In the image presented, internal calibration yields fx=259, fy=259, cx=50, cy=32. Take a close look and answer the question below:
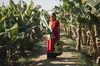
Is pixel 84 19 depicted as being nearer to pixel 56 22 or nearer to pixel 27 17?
pixel 56 22

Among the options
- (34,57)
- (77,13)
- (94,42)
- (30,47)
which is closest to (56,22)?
(77,13)

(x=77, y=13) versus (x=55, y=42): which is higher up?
(x=77, y=13)

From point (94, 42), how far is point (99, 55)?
21.0 inches

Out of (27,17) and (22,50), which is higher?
(27,17)

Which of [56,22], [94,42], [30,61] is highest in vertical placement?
[56,22]

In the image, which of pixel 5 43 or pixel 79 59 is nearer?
pixel 5 43

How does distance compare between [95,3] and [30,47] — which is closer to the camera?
[95,3]

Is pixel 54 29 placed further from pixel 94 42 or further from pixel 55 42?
pixel 94 42

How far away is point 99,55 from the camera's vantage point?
949cm

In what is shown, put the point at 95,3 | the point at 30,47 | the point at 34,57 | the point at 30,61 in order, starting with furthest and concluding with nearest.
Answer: the point at 30,47, the point at 34,57, the point at 30,61, the point at 95,3

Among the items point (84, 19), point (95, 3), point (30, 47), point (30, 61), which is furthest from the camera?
point (30, 47)

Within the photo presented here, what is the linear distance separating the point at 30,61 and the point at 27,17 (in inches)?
74.1

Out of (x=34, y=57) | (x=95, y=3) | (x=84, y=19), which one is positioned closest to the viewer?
(x=95, y=3)

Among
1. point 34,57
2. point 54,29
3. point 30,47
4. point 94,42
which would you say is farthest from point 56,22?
point 30,47
